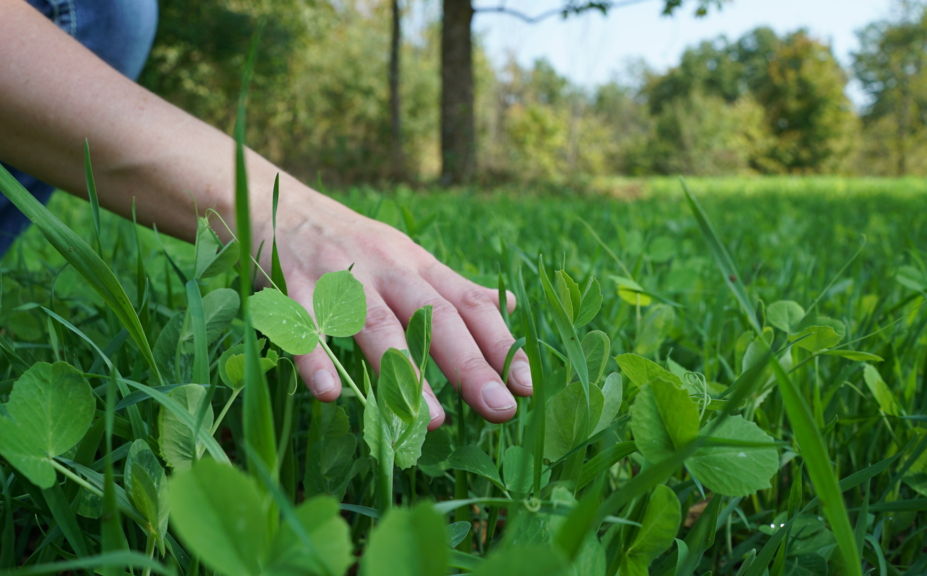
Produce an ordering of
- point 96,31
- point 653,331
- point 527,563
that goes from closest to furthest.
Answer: point 527,563
point 653,331
point 96,31

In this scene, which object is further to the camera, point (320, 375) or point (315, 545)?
point (320, 375)

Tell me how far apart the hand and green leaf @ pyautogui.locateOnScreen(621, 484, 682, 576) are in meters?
0.17

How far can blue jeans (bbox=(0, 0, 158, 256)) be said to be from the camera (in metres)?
1.31

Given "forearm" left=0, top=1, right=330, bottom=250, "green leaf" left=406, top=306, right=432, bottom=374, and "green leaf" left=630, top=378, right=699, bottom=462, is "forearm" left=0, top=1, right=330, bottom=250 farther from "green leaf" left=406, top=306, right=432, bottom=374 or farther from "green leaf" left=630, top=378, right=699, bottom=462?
"green leaf" left=630, top=378, right=699, bottom=462

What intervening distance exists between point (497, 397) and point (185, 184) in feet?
1.54

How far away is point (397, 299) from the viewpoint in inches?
28.7

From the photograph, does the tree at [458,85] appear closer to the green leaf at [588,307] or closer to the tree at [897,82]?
the green leaf at [588,307]

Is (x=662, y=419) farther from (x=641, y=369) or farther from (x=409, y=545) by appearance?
(x=409, y=545)

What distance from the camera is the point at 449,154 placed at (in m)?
9.20

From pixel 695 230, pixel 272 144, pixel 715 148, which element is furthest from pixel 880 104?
pixel 695 230

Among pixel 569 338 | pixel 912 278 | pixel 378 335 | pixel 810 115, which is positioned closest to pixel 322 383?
pixel 378 335

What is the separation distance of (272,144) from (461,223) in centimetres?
1476

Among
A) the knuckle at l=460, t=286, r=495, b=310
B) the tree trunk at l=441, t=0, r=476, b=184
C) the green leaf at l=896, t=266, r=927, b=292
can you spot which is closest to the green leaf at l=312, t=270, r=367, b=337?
the knuckle at l=460, t=286, r=495, b=310

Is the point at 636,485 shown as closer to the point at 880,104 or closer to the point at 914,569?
the point at 914,569
